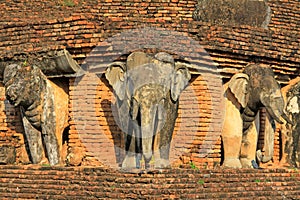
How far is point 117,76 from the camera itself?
45.8 ft

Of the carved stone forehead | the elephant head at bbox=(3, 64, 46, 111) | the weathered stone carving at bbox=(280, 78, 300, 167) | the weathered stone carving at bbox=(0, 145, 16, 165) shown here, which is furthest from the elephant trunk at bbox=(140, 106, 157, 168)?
the weathered stone carving at bbox=(280, 78, 300, 167)

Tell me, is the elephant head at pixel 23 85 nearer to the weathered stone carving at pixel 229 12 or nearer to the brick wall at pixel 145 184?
the brick wall at pixel 145 184

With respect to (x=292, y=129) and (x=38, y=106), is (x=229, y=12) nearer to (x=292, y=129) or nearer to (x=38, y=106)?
(x=292, y=129)

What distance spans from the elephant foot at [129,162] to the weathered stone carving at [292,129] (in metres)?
3.56

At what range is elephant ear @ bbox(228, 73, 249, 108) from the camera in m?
14.8

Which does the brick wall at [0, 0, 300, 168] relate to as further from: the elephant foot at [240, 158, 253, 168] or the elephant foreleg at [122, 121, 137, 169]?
the elephant foreleg at [122, 121, 137, 169]

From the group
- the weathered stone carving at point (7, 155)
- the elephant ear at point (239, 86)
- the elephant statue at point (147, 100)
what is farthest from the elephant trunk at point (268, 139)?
the weathered stone carving at point (7, 155)

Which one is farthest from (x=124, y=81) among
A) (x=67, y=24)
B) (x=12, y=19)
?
(x=12, y=19)

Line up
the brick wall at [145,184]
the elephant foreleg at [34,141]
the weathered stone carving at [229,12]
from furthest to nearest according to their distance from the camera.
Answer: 1. the weathered stone carving at [229,12]
2. the elephant foreleg at [34,141]
3. the brick wall at [145,184]

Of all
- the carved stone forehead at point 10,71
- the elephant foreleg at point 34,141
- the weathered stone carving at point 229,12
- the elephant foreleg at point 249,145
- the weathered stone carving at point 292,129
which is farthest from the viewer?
the weathered stone carving at point 229,12

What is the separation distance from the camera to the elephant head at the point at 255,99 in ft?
48.0

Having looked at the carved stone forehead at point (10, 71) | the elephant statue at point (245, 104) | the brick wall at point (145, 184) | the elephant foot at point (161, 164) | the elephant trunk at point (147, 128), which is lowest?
the brick wall at point (145, 184)

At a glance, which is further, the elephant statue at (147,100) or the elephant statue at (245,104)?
the elephant statue at (245,104)

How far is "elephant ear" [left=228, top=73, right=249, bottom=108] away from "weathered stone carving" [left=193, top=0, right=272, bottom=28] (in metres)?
2.25
